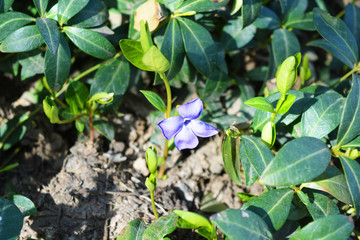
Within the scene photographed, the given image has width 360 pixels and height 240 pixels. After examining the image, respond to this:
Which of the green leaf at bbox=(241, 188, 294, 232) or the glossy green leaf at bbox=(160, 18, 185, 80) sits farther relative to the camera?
the glossy green leaf at bbox=(160, 18, 185, 80)

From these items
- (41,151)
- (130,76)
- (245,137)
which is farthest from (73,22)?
(245,137)

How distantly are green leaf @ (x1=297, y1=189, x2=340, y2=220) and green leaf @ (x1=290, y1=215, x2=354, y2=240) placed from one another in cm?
13

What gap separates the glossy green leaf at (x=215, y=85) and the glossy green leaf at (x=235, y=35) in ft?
0.45

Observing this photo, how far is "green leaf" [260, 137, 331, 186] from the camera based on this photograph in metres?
1.02

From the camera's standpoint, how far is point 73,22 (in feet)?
4.71

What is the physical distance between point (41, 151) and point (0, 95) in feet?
1.20

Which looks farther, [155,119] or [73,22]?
[155,119]

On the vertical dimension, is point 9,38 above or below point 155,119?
above

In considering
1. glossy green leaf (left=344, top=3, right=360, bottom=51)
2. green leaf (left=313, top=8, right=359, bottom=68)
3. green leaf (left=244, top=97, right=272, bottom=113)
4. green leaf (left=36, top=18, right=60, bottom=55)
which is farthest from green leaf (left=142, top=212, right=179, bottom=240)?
glossy green leaf (left=344, top=3, right=360, bottom=51)

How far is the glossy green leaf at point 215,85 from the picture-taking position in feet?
5.63

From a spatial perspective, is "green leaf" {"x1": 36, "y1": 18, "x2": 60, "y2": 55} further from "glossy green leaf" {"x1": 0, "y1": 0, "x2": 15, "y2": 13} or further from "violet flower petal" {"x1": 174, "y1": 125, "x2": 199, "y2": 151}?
"violet flower petal" {"x1": 174, "y1": 125, "x2": 199, "y2": 151}

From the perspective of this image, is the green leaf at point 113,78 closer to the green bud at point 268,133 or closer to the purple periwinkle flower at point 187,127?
the purple periwinkle flower at point 187,127

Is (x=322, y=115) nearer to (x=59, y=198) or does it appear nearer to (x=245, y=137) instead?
(x=245, y=137)

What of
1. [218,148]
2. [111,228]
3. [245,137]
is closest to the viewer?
[245,137]
